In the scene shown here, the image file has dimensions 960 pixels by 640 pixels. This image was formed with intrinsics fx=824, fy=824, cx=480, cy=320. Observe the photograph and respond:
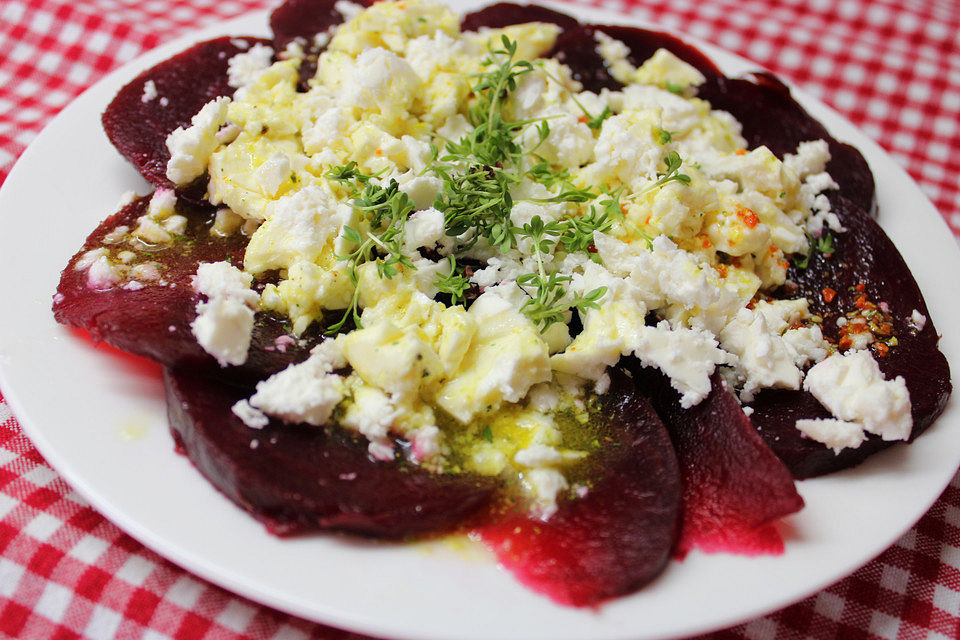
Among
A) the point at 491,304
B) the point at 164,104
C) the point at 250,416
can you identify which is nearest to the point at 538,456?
the point at 491,304

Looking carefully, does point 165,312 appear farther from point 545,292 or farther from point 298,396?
point 545,292

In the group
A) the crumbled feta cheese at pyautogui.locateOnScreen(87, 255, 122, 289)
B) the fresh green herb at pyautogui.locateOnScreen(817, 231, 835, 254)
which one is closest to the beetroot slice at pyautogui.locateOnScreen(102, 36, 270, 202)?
the crumbled feta cheese at pyautogui.locateOnScreen(87, 255, 122, 289)

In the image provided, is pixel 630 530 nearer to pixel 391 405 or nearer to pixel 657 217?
pixel 391 405

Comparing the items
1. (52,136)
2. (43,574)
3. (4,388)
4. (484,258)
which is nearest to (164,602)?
(43,574)

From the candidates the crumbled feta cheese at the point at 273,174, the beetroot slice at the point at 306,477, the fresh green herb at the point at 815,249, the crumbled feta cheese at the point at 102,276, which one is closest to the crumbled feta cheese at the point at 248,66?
the crumbled feta cheese at the point at 273,174

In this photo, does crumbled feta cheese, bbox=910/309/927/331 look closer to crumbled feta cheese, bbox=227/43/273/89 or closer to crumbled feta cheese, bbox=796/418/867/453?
crumbled feta cheese, bbox=796/418/867/453
